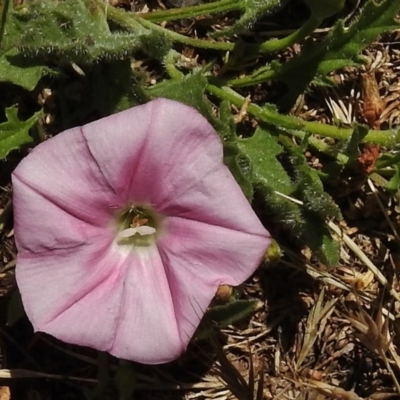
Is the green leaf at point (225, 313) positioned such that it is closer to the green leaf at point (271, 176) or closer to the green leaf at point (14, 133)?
the green leaf at point (271, 176)

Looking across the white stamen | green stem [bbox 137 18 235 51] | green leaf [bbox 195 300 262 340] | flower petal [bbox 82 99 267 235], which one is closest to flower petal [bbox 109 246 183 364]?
the white stamen

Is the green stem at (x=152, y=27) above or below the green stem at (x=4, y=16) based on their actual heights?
below

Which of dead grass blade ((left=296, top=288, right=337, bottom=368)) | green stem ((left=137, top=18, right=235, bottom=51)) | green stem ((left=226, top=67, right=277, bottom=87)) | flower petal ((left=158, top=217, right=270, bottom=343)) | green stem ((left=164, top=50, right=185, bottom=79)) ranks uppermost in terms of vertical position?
green stem ((left=137, top=18, right=235, bottom=51))

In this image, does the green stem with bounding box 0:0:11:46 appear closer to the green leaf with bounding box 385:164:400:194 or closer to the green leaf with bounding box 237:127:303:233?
the green leaf with bounding box 237:127:303:233

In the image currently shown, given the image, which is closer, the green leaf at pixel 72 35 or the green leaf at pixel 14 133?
the green leaf at pixel 72 35

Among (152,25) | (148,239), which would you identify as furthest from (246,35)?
(148,239)

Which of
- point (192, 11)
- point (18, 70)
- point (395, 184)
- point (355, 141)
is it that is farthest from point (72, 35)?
point (395, 184)

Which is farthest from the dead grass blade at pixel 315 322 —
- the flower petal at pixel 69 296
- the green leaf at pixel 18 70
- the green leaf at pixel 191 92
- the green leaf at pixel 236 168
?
the green leaf at pixel 18 70
